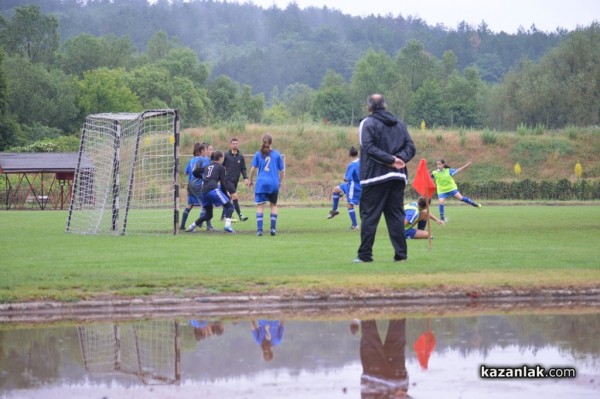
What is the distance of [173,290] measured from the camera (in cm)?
1425

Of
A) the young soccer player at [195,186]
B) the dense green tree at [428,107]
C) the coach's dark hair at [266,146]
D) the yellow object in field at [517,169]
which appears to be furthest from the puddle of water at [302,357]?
the dense green tree at [428,107]

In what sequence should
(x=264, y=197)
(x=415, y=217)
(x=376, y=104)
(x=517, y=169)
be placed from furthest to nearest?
(x=517, y=169)
(x=264, y=197)
(x=415, y=217)
(x=376, y=104)

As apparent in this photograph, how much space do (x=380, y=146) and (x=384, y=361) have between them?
24.9ft

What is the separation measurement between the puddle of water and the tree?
133m

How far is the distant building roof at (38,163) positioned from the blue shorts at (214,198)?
2867 centimetres

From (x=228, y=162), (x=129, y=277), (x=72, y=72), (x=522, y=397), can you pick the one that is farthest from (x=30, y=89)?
(x=522, y=397)

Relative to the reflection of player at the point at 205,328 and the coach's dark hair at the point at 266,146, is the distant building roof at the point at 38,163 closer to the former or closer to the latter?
the coach's dark hair at the point at 266,146

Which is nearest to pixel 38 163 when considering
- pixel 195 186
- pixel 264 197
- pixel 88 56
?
pixel 195 186

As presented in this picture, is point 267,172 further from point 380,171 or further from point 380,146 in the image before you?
point 380,171

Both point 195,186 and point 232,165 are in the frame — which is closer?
point 195,186

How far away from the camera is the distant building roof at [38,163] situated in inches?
2176

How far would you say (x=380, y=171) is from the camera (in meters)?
17.2

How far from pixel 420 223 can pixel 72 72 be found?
129 metres

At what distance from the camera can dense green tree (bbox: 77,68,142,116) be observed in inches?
4813
